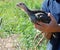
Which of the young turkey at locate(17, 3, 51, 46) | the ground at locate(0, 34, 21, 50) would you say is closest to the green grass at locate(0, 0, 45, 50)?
the ground at locate(0, 34, 21, 50)

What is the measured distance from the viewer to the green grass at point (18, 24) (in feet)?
12.4

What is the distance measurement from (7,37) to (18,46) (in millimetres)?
412

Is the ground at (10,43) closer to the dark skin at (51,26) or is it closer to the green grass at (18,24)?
the green grass at (18,24)

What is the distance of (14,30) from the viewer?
181 inches

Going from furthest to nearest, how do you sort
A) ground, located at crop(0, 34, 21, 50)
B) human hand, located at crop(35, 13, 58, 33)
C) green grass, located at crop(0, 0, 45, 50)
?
ground, located at crop(0, 34, 21, 50) → green grass, located at crop(0, 0, 45, 50) → human hand, located at crop(35, 13, 58, 33)

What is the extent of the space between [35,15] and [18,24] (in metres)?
2.76

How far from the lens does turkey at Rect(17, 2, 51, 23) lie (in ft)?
5.56

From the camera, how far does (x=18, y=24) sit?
14.6 feet

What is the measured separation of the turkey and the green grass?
5.93 ft

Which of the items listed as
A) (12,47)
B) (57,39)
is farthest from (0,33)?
(57,39)

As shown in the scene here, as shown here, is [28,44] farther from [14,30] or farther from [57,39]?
[57,39]

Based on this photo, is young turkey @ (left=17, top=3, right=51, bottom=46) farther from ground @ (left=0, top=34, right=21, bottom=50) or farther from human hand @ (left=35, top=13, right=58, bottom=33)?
ground @ (left=0, top=34, right=21, bottom=50)

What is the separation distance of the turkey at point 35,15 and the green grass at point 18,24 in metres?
1.81

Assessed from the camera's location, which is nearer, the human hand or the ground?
the human hand
